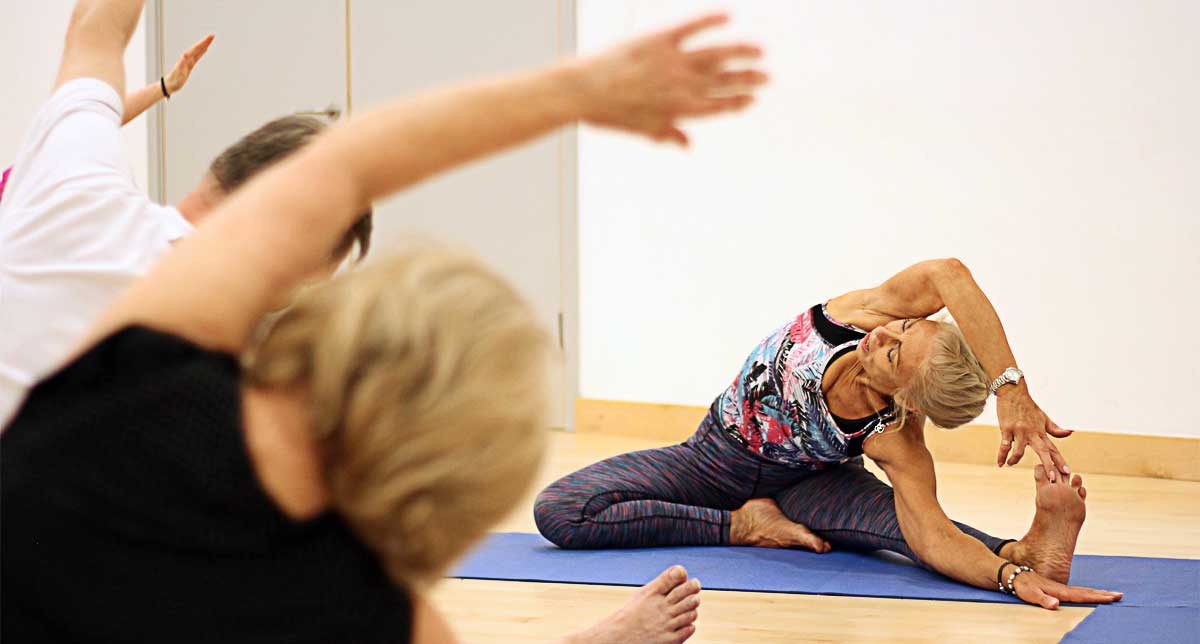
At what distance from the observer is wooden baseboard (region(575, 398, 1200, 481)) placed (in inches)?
174

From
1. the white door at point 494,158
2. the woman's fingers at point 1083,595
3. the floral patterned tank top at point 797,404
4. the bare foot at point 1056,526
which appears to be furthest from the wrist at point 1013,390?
the white door at point 494,158

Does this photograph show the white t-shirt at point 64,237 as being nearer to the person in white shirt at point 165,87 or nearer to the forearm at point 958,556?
the person in white shirt at point 165,87

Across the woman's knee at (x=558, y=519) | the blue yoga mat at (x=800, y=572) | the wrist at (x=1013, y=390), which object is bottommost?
the blue yoga mat at (x=800, y=572)

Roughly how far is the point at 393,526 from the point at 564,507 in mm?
2432

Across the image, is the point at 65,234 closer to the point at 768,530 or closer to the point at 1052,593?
the point at 1052,593

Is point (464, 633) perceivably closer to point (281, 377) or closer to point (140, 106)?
point (140, 106)

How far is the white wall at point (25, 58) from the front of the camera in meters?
5.68

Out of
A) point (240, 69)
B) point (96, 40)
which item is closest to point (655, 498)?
point (96, 40)

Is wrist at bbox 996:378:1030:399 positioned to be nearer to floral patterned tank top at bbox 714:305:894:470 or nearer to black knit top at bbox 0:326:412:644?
floral patterned tank top at bbox 714:305:894:470

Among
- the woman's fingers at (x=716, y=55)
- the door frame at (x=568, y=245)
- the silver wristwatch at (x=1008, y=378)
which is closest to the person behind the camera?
the woman's fingers at (x=716, y=55)

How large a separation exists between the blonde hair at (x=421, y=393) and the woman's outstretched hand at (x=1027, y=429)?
2028 mm

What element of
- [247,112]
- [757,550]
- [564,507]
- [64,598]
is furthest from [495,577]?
[247,112]

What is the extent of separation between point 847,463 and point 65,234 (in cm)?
234

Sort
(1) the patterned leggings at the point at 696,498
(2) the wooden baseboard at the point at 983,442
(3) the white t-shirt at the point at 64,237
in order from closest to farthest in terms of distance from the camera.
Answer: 1. (3) the white t-shirt at the point at 64,237
2. (1) the patterned leggings at the point at 696,498
3. (2) the wooden baseboard at the point at 983,442
